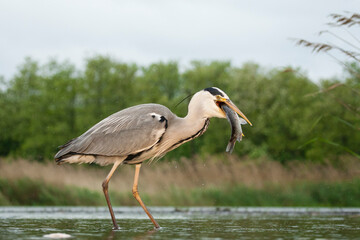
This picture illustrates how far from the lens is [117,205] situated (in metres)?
16.5

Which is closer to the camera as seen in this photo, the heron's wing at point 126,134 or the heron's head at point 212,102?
the heron's head at point 212,102

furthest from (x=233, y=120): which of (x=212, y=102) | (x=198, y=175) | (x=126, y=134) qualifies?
(x=198, y=175)

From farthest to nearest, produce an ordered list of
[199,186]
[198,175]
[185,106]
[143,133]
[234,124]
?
1. [185,106]
2. [198,175]
3. [199,186]
4. [143,133]
5. [234,124]

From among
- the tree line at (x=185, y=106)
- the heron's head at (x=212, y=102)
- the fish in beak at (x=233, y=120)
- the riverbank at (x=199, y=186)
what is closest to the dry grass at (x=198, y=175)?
the riverbank at (x=199, y=186)

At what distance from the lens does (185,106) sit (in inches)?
1615

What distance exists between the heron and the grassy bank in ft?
24.9

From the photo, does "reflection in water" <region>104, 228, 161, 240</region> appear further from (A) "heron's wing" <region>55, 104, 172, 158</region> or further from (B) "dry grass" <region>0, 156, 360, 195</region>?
(B) "dry grass" <region>0, 156, 360, 195</region>

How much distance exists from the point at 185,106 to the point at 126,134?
32.4 meters

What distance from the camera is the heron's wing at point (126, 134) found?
8539mm

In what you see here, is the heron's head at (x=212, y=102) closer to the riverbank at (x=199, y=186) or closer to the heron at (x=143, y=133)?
the heron at (x=143, y=133)

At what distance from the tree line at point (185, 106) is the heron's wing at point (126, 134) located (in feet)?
71.9

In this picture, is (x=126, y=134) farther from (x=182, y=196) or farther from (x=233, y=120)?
(x=182, y=196)

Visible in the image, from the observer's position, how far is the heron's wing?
28.0 ft

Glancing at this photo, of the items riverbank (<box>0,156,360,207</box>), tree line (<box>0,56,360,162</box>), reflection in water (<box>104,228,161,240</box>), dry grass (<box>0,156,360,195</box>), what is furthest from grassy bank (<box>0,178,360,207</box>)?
tree line (<box>0,56,360,162</box>)
